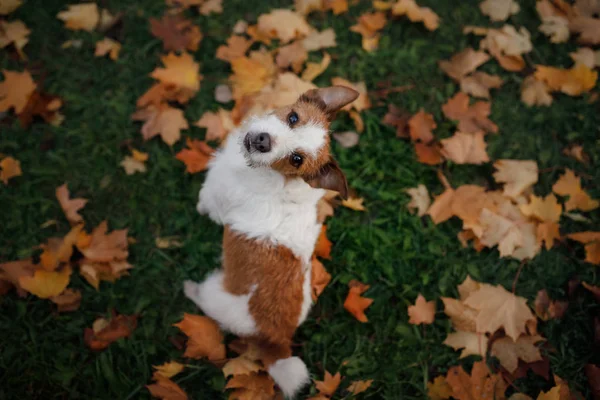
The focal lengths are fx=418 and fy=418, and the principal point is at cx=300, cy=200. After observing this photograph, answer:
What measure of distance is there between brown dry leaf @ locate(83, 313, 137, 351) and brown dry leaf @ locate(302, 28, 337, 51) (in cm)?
293

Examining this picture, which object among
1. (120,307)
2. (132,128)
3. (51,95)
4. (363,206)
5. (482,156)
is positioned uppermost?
(51,95)

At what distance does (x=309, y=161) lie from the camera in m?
2.47

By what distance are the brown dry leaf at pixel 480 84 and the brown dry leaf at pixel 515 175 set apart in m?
0.76

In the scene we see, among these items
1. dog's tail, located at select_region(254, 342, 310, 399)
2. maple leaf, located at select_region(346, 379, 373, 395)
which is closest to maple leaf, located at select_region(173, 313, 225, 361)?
dog's tail, located at select_region(254, 342, 310, 399)

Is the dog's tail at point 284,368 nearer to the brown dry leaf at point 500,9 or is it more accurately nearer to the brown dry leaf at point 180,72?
the brown dry leaf at point 180,72

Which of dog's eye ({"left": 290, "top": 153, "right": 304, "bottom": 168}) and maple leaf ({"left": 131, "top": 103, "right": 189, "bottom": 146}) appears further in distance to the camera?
maple leaf ({"left": 131, "top": 103, "right": 189, "bottom": 146})

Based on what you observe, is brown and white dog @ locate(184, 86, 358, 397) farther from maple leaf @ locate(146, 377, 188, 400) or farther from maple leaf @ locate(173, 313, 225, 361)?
maple leaf @ locate(146, 377, 188, 400)

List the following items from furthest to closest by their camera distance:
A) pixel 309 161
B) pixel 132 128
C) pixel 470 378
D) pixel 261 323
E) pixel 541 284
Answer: pixel 132 128 < pixel 541 284 < pixel 470 378 < pixel 261 323 < pixel 309 161

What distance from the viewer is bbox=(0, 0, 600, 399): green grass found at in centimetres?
322

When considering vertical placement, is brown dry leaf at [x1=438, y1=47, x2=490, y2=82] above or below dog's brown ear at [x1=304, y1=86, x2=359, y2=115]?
below

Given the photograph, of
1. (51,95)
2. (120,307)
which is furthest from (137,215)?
(51,95)

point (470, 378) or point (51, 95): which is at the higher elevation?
point (51, 95)

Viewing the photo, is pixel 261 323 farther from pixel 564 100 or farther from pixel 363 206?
pixel 564 100

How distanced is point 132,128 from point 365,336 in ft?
9.07
